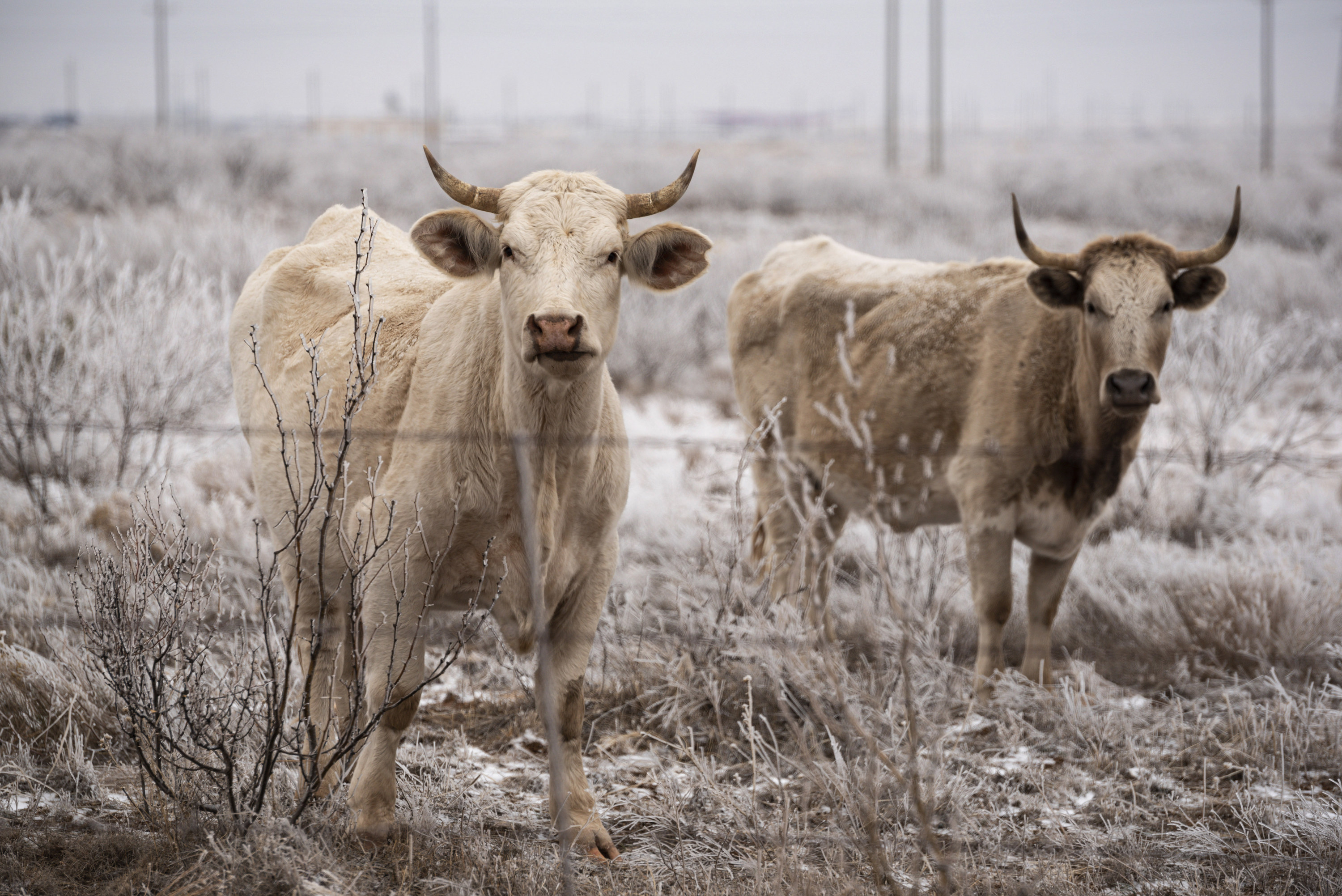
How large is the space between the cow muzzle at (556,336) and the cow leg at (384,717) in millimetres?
941

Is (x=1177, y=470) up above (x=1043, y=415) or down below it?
below

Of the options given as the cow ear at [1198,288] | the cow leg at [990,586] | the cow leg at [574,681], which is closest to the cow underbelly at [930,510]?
the cow leg at [990,586]

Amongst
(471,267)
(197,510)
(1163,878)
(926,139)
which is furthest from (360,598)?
(926,139)

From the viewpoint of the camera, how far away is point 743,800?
3.66 m

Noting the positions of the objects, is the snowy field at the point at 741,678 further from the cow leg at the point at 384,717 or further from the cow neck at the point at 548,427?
the cow neck at the point at 548,427

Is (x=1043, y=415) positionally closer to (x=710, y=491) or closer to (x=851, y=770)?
(x=851, y=770)

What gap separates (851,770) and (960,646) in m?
2.76

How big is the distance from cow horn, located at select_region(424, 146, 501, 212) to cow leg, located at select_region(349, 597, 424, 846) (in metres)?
1.25

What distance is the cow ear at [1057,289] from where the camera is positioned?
15.8 ft

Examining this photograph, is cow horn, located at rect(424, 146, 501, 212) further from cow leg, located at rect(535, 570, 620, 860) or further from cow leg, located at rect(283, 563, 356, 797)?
cow leg, located at rect(283, 563, 356, 797)

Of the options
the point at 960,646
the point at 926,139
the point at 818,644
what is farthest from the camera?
the point at 926,139

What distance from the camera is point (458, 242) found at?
338 centimetres

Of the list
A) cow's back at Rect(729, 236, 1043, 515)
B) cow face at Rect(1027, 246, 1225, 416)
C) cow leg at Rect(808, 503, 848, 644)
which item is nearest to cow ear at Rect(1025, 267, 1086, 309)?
cow face at Rect(1027, 246, 1225, 416)

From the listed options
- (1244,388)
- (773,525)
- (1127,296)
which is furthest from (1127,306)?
(1244,388)
